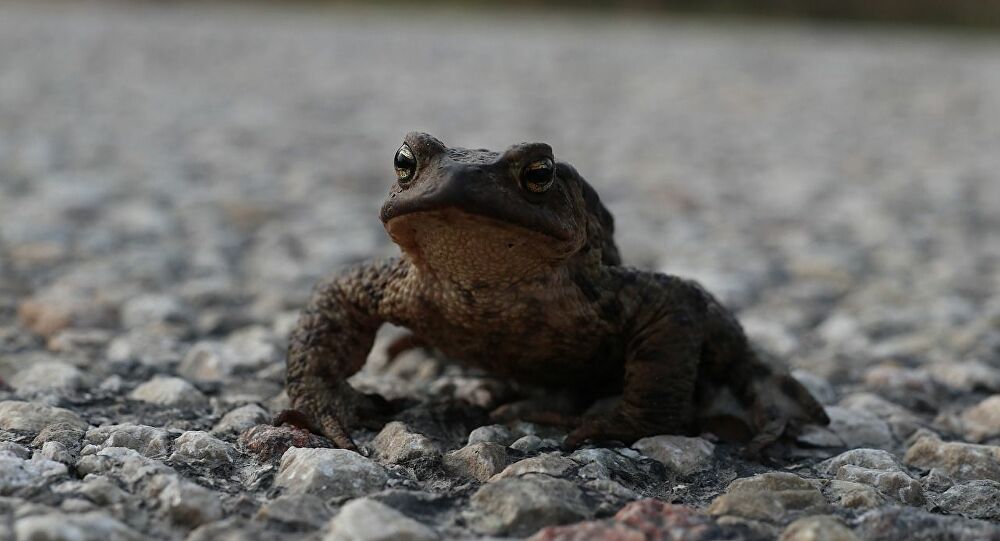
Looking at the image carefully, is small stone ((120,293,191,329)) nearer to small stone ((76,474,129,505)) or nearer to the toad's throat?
the toad's throat

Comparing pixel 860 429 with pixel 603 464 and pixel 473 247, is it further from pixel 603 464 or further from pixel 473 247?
pixel 473 247

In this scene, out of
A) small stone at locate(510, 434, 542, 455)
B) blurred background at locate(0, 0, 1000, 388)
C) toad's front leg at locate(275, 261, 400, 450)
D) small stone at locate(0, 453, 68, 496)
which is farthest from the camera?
Result: blurred background at locate(0, 0, 1000, 388)

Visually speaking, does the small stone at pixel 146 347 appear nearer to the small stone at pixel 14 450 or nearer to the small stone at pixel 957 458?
the small stone at pixel 14 450

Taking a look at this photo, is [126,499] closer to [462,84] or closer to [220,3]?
[462,84]

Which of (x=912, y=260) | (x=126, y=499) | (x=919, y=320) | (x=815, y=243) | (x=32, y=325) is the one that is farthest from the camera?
(x=815, y=243)

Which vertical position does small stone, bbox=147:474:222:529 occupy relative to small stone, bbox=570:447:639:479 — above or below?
below

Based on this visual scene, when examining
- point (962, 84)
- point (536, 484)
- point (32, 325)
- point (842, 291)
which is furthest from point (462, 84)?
point (536, 484)

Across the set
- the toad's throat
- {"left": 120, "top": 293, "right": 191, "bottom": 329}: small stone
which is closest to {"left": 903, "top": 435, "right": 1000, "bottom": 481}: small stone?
the toad's throat
